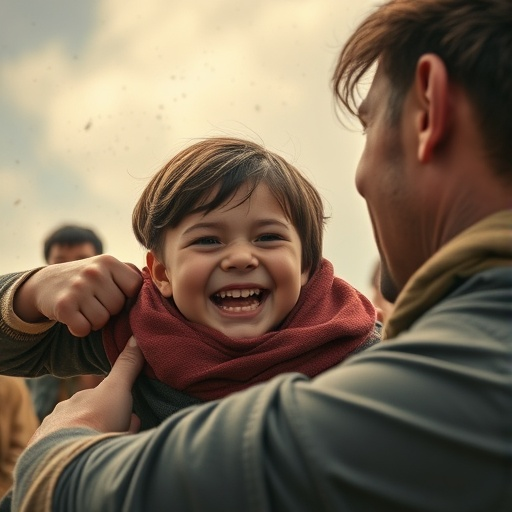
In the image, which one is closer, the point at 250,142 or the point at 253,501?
the point at 253,501

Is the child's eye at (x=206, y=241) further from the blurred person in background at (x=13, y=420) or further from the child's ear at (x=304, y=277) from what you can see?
the blurred person in background at (x=13, y=420)

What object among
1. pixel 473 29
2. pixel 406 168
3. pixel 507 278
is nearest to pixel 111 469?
pixel 507 278

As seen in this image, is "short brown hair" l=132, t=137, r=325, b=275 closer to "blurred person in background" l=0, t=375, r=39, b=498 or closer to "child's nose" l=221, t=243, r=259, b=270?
"child's nose" l=221, t=243, r=259, b=270

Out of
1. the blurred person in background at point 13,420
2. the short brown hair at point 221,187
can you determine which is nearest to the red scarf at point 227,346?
the short brown hair at point 221,187

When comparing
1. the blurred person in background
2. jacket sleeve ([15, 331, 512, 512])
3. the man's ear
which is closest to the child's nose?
the man's ear

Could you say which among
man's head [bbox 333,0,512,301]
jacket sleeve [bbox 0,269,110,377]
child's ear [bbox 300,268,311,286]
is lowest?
jacket sleeve [bbox 0,269,110,377]

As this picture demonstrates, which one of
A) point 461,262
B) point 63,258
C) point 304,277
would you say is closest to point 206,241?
point 304,277

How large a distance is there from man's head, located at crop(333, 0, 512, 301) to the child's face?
0.59 metres

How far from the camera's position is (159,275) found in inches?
104

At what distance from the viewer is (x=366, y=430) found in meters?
1.20

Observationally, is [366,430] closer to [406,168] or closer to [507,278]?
[507,278]

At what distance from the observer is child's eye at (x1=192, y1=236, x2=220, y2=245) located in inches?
97.0

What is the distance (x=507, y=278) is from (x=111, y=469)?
69 centimetres

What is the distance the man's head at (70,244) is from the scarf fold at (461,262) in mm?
4812
